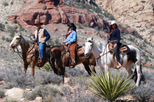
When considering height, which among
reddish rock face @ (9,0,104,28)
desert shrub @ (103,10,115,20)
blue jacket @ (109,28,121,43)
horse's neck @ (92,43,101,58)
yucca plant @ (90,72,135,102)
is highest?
blue jacket @ (109,28,121,43)

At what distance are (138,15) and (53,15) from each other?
2597cm

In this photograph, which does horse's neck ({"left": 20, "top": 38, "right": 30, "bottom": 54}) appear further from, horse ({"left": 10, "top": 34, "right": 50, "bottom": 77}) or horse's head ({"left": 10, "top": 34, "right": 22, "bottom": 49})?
horse's head ({"left": 10, "top": 34, "right": 22, "bottom": 49})


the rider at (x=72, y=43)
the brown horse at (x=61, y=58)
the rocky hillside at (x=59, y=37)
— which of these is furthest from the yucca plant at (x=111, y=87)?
the brown horse at (x=61, y=58)

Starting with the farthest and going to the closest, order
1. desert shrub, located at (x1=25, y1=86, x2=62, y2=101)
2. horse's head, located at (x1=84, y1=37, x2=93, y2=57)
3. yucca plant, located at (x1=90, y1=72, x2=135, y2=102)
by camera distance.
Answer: horse's head, located at (x1=84, y1=37, x2=93, y2=57) < desert shrub, located at (x1=25, y1=86, x2=62, y2=101) < yucca plant, located at (x1=90, y1=72, x2=135, y2=102)

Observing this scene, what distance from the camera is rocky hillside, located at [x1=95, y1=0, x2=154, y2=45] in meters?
50.1

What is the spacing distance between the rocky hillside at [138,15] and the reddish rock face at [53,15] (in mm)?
13111

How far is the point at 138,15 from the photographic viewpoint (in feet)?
170

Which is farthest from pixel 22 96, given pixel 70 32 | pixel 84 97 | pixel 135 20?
pixel 135 20

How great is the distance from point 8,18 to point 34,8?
519 centimetres

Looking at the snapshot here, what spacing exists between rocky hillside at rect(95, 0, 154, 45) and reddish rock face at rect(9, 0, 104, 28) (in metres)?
13.1

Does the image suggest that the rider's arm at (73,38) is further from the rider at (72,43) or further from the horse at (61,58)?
the horse at (61,58)

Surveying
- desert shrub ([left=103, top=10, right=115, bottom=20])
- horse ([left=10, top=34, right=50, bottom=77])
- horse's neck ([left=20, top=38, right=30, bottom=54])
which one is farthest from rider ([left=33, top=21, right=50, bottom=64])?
desert shrub ([left=103, top=10, right=115, bottom=20])

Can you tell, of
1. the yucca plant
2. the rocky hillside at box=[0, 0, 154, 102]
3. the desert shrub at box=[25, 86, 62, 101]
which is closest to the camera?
the yucca plant

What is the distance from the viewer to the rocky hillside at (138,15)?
50066 millimetres
